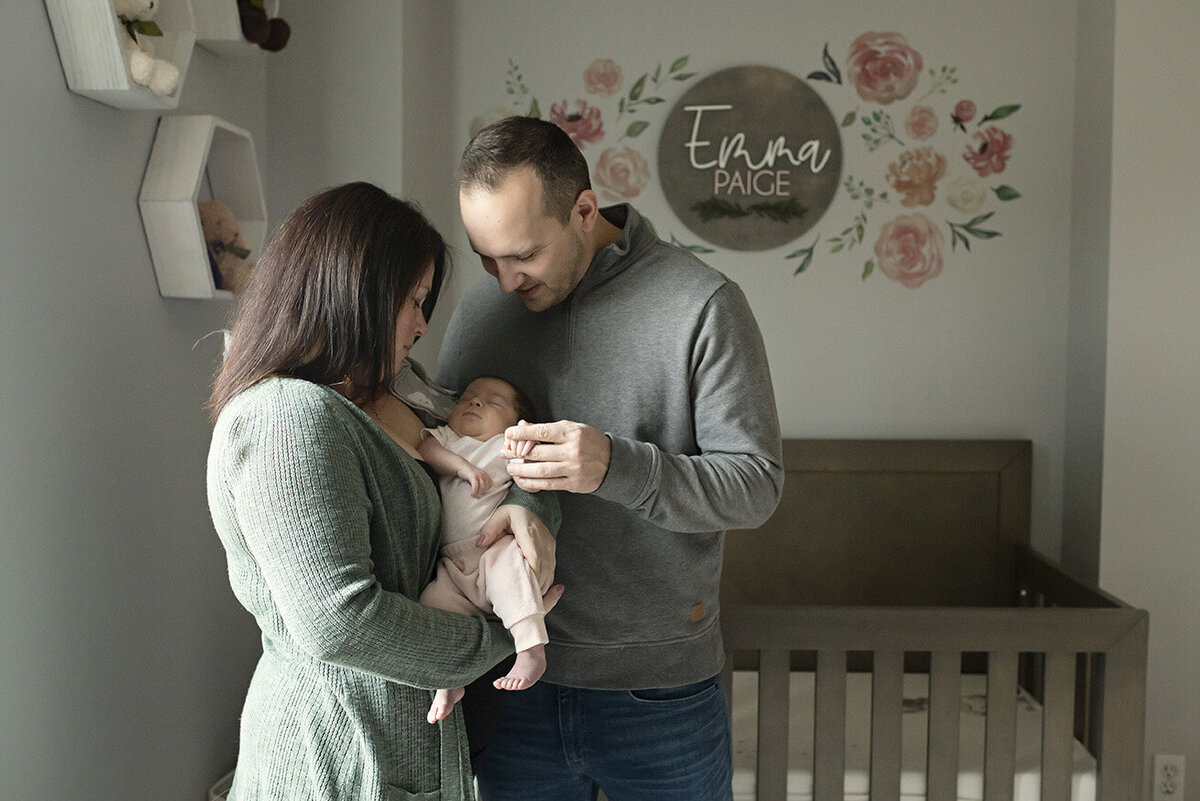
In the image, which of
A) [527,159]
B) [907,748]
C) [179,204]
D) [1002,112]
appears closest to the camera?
[527,159]

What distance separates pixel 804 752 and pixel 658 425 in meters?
1.05

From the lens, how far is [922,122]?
255 cm

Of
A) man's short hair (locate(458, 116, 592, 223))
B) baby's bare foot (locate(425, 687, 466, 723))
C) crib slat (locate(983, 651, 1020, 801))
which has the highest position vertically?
man's short hair (locate(458, 116, 592, 223))

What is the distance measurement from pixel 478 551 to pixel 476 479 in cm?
9

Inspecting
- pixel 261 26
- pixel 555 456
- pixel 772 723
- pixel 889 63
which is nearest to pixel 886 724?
pixel 772 723

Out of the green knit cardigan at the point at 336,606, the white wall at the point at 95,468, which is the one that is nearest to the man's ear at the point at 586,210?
the green knit cardigan at the point at 336,606

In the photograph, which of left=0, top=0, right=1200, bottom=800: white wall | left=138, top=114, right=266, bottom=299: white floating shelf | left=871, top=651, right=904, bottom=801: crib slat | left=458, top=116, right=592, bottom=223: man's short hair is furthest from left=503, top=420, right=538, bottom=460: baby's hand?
left=871, top=651, right=904, bottom=801: crib slat

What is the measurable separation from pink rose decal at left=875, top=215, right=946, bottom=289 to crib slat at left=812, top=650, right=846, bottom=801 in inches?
45.4

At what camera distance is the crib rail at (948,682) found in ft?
6.05

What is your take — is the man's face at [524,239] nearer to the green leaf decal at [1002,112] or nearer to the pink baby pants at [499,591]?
the pink baby pants at [499,591]

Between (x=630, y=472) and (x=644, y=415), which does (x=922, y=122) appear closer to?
(x=644, y=415)

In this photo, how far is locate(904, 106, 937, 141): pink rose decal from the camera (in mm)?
2549

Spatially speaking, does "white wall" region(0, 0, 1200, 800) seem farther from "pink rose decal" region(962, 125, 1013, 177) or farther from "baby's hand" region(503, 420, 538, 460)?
"baby's hand" region(503, 420, 538, 460)

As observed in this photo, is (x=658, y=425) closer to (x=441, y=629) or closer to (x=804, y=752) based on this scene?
(x=441, y=629)
